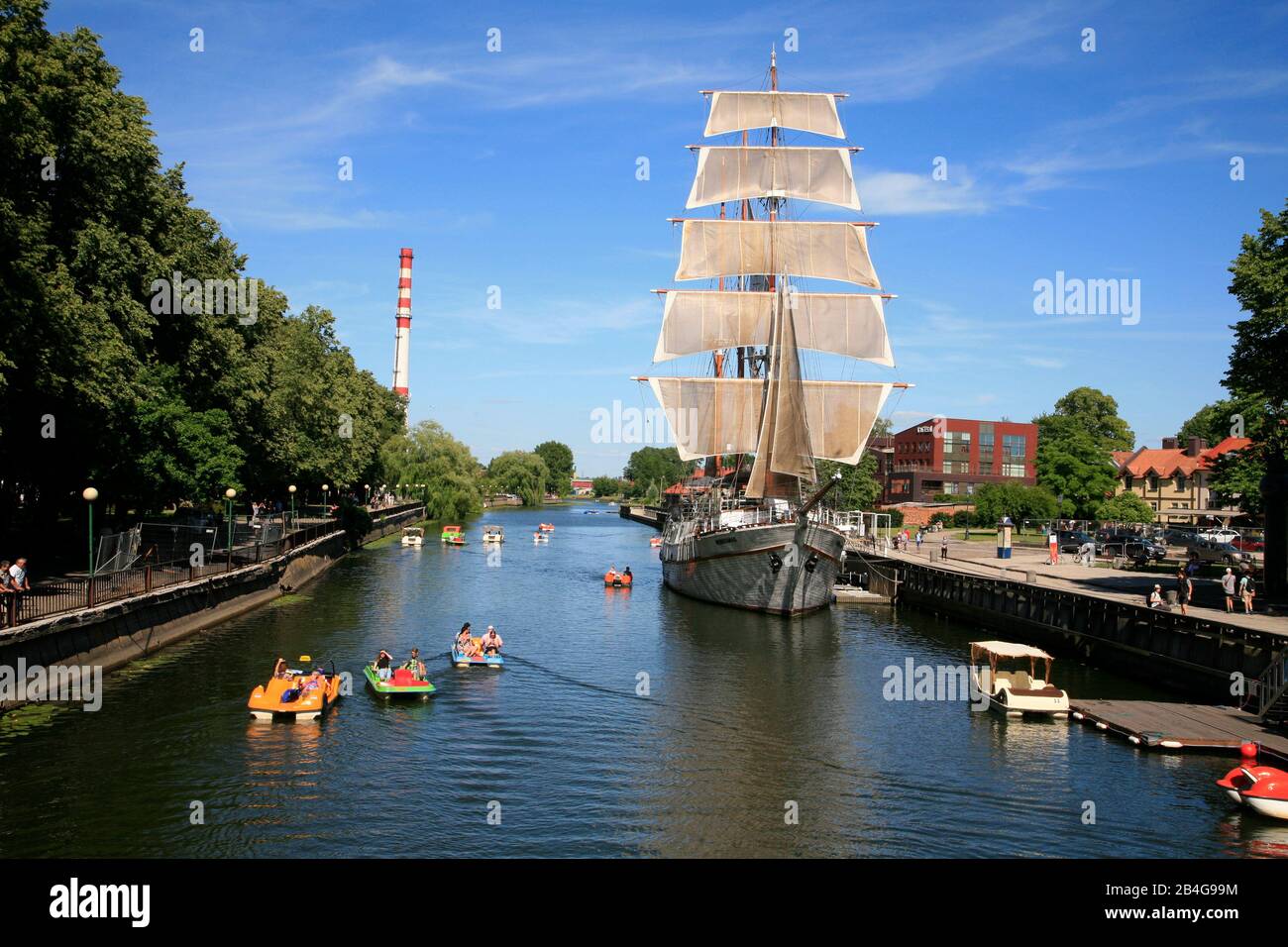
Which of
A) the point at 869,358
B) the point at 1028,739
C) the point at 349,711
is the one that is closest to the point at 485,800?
the point at 349,711

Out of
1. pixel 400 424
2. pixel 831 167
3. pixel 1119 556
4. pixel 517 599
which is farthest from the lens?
pixel 400 424

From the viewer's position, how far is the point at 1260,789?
2114 centimetres

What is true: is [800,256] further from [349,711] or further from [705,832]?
[705,832]

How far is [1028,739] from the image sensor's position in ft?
91.1

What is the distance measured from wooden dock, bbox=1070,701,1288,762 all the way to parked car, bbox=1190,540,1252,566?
1286 inches

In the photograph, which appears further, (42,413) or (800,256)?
(800,256)

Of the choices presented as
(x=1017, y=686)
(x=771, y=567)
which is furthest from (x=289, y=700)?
(x=771, y=567)

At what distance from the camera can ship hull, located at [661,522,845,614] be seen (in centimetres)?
5400

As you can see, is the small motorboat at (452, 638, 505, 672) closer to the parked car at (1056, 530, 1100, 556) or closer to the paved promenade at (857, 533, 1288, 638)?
the paved promenade at (857, 533, 1288, 638)

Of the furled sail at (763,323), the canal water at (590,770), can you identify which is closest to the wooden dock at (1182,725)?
the canal water at (590,770)

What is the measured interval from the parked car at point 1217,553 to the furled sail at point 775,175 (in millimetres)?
34037

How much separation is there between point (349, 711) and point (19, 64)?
22033mm
